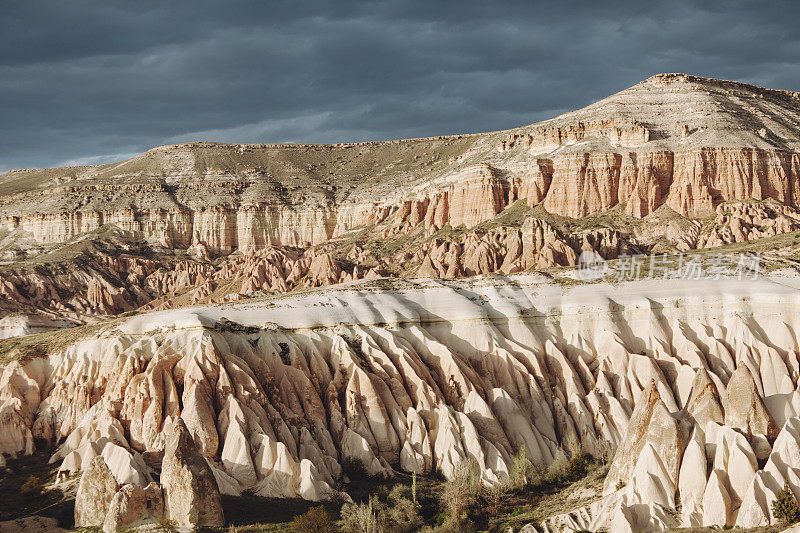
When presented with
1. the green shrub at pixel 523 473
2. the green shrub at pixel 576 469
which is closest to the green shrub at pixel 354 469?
the green shrub at pixel 523 473

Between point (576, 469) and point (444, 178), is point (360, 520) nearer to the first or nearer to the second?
point (576, 469)

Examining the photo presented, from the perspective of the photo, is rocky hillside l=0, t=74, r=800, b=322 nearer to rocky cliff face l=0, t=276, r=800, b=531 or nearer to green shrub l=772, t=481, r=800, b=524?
rocky cliff face l=0, t=276, r=800, b=531

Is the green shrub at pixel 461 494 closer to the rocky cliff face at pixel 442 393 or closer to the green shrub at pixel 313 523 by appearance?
the rocky cliff face at pixel 442 393

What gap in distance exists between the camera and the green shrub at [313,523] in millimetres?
38312

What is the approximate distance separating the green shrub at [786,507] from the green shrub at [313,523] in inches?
741

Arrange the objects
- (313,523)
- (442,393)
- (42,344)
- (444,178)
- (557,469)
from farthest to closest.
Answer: (444,178), (42,344), (442,393), (557,469), (313,523)

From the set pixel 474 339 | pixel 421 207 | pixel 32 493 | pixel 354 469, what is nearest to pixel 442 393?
pixel 474 339

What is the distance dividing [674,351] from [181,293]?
276 ft

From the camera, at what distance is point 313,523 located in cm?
3850

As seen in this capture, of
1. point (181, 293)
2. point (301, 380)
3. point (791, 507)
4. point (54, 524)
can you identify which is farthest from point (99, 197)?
point (791, 507)

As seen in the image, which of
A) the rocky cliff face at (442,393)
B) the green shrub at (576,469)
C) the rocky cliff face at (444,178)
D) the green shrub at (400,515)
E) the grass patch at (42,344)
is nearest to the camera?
the rocky cliff face at (442,393)

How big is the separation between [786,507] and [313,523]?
64.3 feet

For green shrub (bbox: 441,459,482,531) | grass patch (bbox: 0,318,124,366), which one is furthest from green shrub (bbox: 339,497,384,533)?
grass patch (bbox: 0,318,124,366)

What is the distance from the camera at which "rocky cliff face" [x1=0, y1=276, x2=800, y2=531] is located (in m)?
35.9
